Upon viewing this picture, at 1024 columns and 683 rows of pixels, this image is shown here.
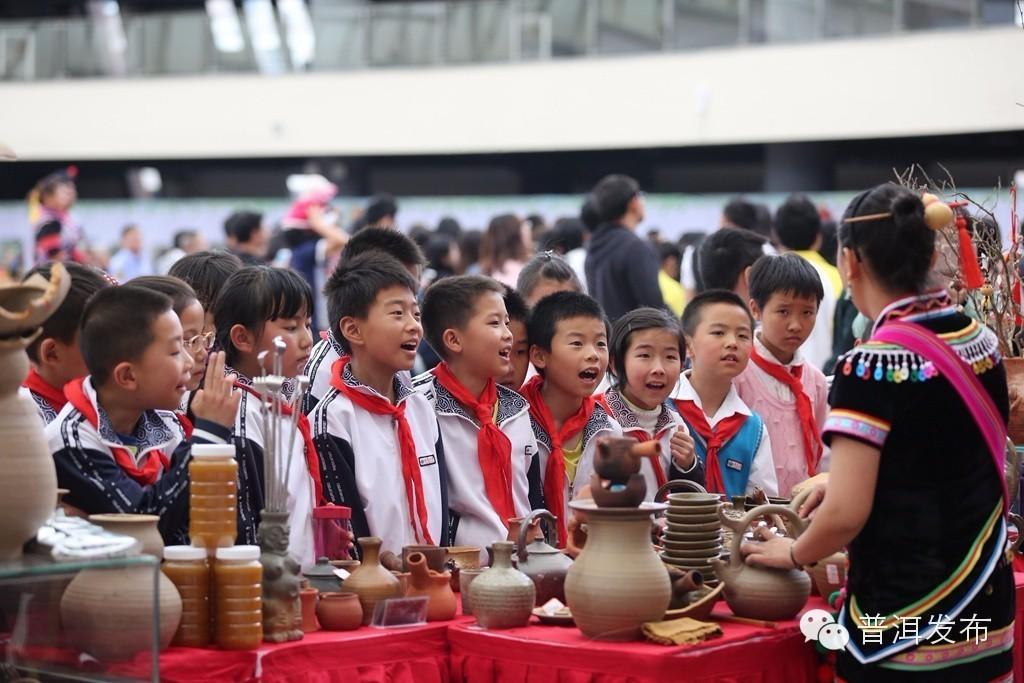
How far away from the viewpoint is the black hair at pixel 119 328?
280cm

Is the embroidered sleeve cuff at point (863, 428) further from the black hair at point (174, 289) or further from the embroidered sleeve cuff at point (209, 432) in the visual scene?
the black hair at point (174, 289)

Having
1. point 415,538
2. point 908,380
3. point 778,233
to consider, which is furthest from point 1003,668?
point 778,233

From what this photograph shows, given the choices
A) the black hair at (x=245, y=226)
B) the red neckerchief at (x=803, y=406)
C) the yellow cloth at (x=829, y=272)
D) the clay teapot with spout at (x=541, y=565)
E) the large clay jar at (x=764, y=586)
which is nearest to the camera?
the large clay jar at (x=764, y=586)

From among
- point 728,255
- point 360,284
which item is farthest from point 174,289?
point 728,255

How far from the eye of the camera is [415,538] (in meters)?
3.37

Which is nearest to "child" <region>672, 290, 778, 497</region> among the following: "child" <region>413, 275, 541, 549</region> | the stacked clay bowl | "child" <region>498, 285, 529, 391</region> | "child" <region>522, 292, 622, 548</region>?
"child" <region>522, 292, 622, 548</region>

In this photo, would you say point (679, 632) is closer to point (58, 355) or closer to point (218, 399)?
point (218, 399)

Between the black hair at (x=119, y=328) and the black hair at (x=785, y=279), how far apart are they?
2.18 m

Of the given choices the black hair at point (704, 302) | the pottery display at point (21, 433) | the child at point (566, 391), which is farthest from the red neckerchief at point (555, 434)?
the pottery display at point (21, 433)

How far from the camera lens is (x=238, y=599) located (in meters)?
2.50

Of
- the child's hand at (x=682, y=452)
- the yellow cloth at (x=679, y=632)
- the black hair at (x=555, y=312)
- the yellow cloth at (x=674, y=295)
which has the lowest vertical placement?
the yellow cloth at (x=679, y=632)

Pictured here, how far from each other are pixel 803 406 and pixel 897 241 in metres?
1.88

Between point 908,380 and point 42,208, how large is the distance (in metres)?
8.13

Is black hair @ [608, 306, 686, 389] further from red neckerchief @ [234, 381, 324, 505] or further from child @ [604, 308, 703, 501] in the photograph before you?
red neckerchief @ [234, 381, 324, 505]
